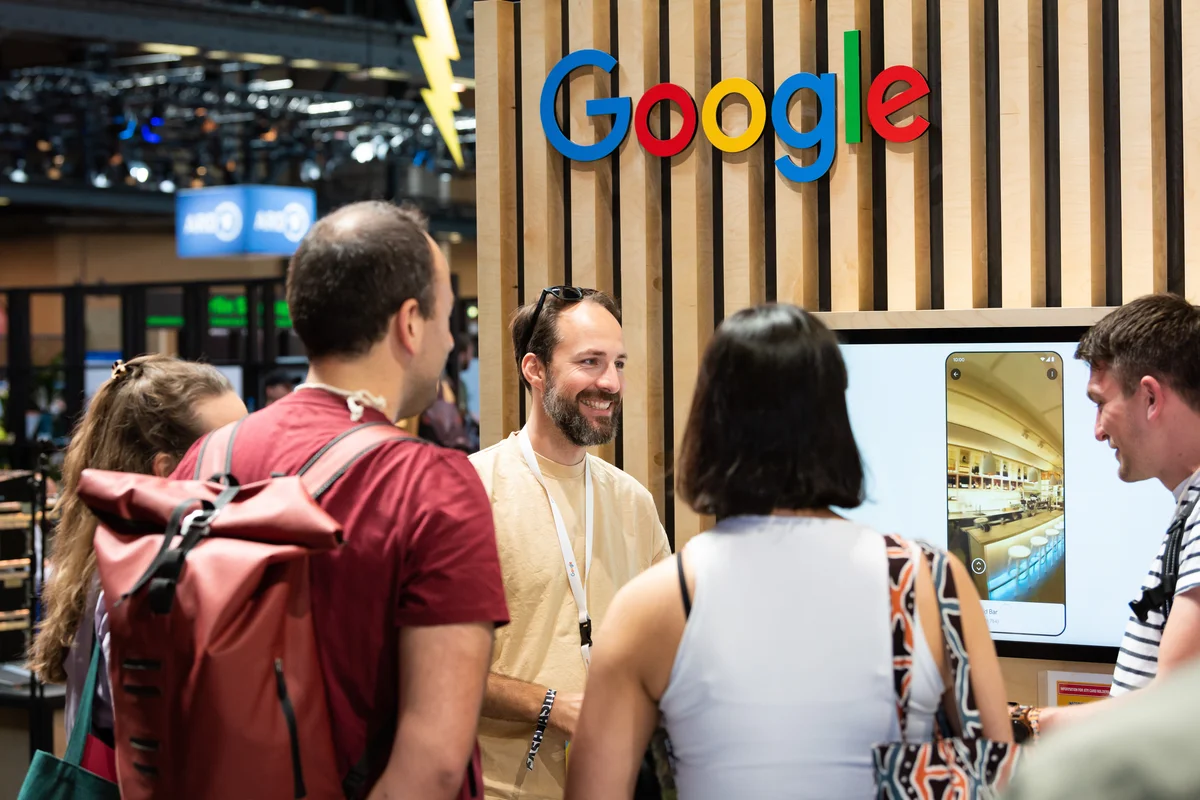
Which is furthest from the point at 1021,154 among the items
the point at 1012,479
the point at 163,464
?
the point at 163,464

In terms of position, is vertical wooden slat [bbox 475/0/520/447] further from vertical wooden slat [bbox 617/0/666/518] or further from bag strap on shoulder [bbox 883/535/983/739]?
bag strap on shoulder [bbox 883/535/983/739]

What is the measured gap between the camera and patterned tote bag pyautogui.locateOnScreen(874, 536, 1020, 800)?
1.59 metres

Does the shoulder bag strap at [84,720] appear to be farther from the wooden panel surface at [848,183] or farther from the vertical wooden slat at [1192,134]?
the vertical wooden slat at [1192,134]

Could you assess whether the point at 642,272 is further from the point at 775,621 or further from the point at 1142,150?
the point at 775,621

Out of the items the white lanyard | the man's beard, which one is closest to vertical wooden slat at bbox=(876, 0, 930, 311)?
the man's beard

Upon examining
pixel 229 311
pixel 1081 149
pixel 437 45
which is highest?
pixel 437 45

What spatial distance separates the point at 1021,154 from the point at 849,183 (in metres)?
0.45

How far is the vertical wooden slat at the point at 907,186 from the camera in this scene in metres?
3.46

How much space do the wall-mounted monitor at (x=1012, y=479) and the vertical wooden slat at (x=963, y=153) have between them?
0.21m

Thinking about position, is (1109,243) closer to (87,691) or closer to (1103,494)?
(1103,494)

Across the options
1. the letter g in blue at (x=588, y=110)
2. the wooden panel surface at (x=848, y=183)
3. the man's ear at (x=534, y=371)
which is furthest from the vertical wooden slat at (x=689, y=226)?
the man's ear at (x=534, y=371)

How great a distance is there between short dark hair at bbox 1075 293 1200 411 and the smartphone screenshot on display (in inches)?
28.7

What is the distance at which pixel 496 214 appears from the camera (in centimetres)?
405

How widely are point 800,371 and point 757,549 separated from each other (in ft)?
0.77
